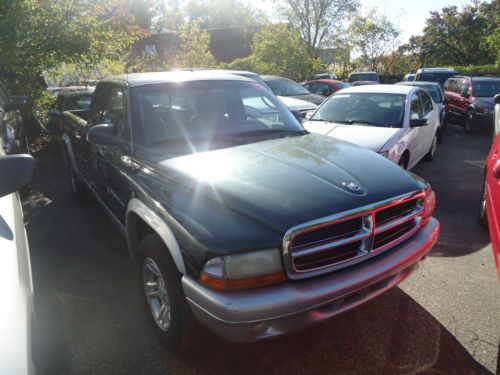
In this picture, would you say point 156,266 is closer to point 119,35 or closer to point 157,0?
point 119,35

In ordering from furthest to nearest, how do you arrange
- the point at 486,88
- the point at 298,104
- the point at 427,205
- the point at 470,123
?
the point at 486,88 < the point at 470,123 < the point at 298,104 < the point at 427,205

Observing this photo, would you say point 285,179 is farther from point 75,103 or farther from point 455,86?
point 455,86

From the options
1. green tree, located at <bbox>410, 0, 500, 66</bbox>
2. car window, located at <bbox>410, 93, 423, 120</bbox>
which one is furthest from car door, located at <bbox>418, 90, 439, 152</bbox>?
green tree, located at <bbox>410, 0, 500, 66</bbox>

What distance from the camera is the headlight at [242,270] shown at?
2.02 meters

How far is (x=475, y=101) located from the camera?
432 inches

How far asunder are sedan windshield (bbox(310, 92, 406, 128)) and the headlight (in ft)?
15.0

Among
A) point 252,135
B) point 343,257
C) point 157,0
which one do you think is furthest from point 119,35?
point 157,0

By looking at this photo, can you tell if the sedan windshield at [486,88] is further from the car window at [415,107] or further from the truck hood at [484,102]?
the car window at [415,107]

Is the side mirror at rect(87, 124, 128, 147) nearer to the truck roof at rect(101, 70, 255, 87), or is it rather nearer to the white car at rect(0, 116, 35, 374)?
the truck roof at rect(101, 70, 255, 87)

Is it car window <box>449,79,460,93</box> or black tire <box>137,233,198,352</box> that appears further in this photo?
car window <box>449,79,460,93</box>

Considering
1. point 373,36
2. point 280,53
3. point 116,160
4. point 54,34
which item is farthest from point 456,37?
point 116,160

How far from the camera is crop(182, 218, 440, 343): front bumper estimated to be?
1986mm

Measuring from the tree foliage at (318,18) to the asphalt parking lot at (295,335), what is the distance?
85.9 ft

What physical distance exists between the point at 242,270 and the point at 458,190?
5.32m
